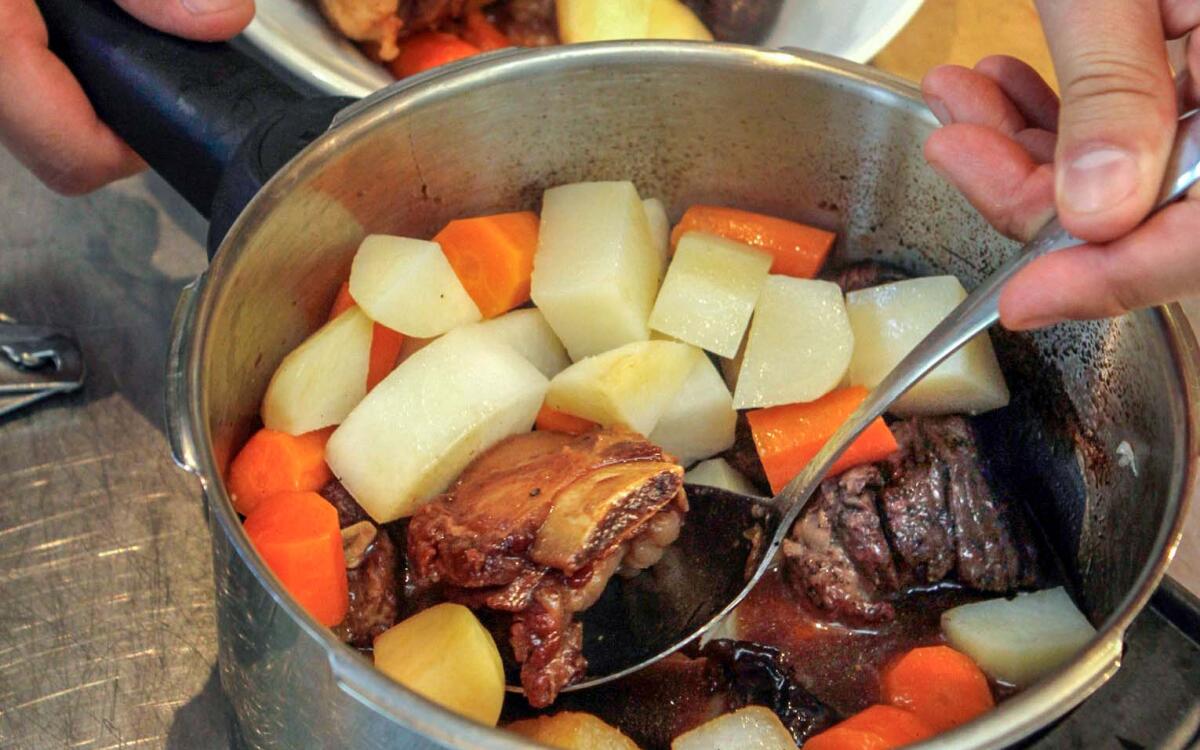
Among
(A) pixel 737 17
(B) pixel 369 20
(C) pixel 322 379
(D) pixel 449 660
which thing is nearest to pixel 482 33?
(B) pixel 369 20

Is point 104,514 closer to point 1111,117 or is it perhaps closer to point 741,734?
point 741,734

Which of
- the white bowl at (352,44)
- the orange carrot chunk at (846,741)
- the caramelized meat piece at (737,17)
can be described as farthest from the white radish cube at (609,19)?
the orange carrot chunk at (846,741)

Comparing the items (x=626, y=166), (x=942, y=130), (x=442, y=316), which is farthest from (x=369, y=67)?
(x=942, y=130)

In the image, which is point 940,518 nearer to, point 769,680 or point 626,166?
point 769,680

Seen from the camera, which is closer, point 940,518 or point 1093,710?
point 1093,710

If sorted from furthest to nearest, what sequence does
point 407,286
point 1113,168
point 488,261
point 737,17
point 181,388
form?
point 737,17 → point 488,261 → point 407,286 → point 181,388 → point 1113,168

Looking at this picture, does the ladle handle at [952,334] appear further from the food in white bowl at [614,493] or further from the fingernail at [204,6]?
the fingernail at [204,6]
